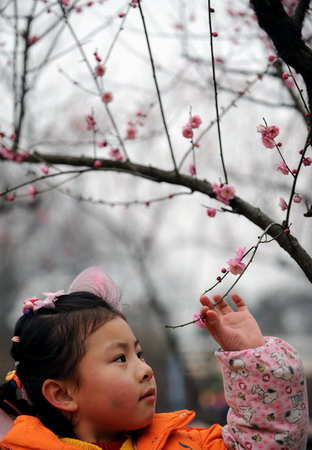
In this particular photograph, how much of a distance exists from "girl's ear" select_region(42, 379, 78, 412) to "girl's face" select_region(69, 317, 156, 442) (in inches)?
0.9

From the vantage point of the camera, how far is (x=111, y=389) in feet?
6.12

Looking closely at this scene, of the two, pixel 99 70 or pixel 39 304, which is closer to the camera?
pixel 39 304

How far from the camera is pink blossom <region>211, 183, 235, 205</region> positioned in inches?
80.4

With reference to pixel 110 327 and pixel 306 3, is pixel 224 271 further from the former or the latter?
pixel 306 3

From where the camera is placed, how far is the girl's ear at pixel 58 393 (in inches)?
76.1

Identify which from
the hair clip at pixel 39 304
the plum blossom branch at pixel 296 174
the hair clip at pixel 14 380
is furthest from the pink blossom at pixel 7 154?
the plum blossom branch at pixel 296 174

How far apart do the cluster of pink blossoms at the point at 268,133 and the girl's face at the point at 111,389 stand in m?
0.80

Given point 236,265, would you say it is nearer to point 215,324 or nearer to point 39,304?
point 215,324

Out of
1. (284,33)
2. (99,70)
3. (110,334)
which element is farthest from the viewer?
(99,70)

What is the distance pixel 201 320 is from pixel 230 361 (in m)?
0.15

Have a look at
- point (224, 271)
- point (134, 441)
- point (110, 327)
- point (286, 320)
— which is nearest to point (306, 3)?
point (224, 271)

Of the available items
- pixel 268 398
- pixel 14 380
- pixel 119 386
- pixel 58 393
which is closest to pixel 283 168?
pixel 268 398

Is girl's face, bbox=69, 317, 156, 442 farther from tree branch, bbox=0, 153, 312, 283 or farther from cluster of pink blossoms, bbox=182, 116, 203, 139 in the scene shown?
cluster of pink blossoms, bbox=182, 116, 203, 139

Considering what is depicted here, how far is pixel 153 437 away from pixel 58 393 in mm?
342
